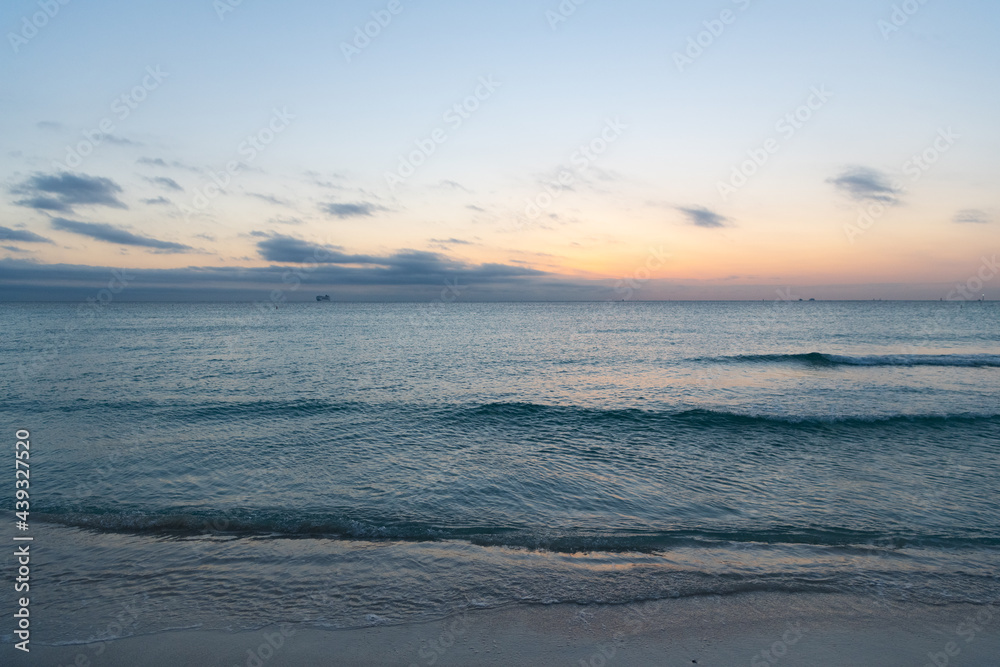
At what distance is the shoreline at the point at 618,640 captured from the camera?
647 centimetres

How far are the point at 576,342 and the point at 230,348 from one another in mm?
38021

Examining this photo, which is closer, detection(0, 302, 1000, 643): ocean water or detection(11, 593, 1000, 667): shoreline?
detection(11, 593, 1000, 667): shoreline

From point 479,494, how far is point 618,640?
6549 mm

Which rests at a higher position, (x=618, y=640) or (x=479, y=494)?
(x=618, y=640)

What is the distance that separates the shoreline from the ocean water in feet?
1.21

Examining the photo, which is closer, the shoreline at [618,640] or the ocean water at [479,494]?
the shoreline at [618,640]

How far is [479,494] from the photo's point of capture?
42.8 feet

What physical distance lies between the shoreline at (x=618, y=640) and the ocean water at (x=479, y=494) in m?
0.37

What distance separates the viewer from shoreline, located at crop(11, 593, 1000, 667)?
6473mm

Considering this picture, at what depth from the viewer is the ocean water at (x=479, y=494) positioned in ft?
27.4

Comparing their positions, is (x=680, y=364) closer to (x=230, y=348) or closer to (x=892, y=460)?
(x=892, y=460)

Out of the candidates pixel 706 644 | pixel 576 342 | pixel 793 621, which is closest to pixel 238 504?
pixel 706 644

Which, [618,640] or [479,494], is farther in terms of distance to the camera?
[479,494]

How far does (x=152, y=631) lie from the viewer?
7105mm
